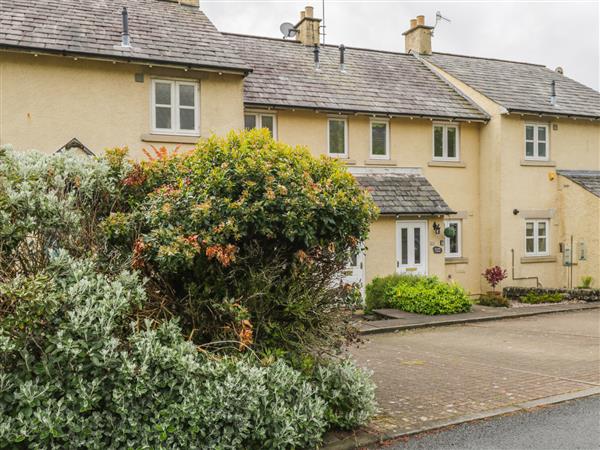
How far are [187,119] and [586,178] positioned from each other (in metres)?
15.0

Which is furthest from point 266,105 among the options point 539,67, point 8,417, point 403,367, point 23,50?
point 539,67

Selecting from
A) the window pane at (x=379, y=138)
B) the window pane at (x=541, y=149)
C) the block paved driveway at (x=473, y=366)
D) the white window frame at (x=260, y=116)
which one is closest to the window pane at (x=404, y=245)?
the window pane at (x=379, y=138)

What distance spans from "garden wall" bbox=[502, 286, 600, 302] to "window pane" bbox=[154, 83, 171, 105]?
12.9 meters

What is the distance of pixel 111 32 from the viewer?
15070mm

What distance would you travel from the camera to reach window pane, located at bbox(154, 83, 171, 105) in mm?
14945

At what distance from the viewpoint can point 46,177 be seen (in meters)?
6.34

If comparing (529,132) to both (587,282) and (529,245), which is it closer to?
(529,245)

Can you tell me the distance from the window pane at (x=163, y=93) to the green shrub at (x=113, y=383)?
10087 mm

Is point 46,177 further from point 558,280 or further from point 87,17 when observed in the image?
point 558,280

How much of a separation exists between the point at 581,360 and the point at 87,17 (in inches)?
568

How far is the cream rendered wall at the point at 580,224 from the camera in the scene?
19828mm

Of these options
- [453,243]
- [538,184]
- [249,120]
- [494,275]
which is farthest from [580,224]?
[249,120]

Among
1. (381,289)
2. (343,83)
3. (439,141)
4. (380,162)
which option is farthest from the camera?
(439,141)

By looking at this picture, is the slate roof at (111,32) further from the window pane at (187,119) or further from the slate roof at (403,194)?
the slate roof at (403,194)
